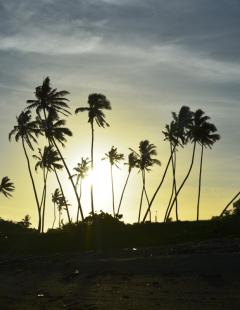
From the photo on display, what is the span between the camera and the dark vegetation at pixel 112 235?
147 feet

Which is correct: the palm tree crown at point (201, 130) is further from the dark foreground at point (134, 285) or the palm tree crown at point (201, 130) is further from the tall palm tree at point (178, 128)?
the dark foreground at point (134, 285)

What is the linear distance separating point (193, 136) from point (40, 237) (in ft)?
72.5

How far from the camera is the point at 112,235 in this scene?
48.7m

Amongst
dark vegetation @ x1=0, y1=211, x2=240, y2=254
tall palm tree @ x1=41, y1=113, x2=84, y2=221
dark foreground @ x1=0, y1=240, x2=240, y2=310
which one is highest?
tall palm tree @ x1=41, y1=113, x2=84, y2=221

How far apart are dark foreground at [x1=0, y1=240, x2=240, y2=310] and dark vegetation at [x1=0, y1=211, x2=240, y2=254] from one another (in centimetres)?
1519

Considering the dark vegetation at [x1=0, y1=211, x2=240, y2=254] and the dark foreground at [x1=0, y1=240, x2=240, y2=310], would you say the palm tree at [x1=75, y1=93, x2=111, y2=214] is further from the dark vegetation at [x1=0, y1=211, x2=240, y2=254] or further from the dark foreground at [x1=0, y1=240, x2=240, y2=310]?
the dark foreground at [x1=0, y1=240, x2=240, y2=310]

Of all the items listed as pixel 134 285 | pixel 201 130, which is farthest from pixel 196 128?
pixel 134 285

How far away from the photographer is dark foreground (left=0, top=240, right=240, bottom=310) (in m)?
17.6

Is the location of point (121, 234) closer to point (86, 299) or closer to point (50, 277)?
point (50, 277)

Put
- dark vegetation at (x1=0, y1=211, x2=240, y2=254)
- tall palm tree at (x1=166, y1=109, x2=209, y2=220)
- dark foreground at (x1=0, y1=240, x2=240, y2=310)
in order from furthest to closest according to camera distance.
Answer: tall palm tree at (x1=166, y1=109, x2=209, y2=220)
dark vegetation at (x1=0, y1=211, x2=240, y2=254)
dark foreground at (x1=0, y1=240, x2=240, y2=310)

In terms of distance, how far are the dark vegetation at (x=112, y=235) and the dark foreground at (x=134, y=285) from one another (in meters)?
15.2

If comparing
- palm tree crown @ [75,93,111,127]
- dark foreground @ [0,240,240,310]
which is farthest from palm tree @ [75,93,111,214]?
dark foreground @ [0,240,240,310]

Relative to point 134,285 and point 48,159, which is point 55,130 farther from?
point 134,285

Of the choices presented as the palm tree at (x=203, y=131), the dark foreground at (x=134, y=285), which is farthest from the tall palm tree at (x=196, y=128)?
the dark foreground at (x=134, y=285)
